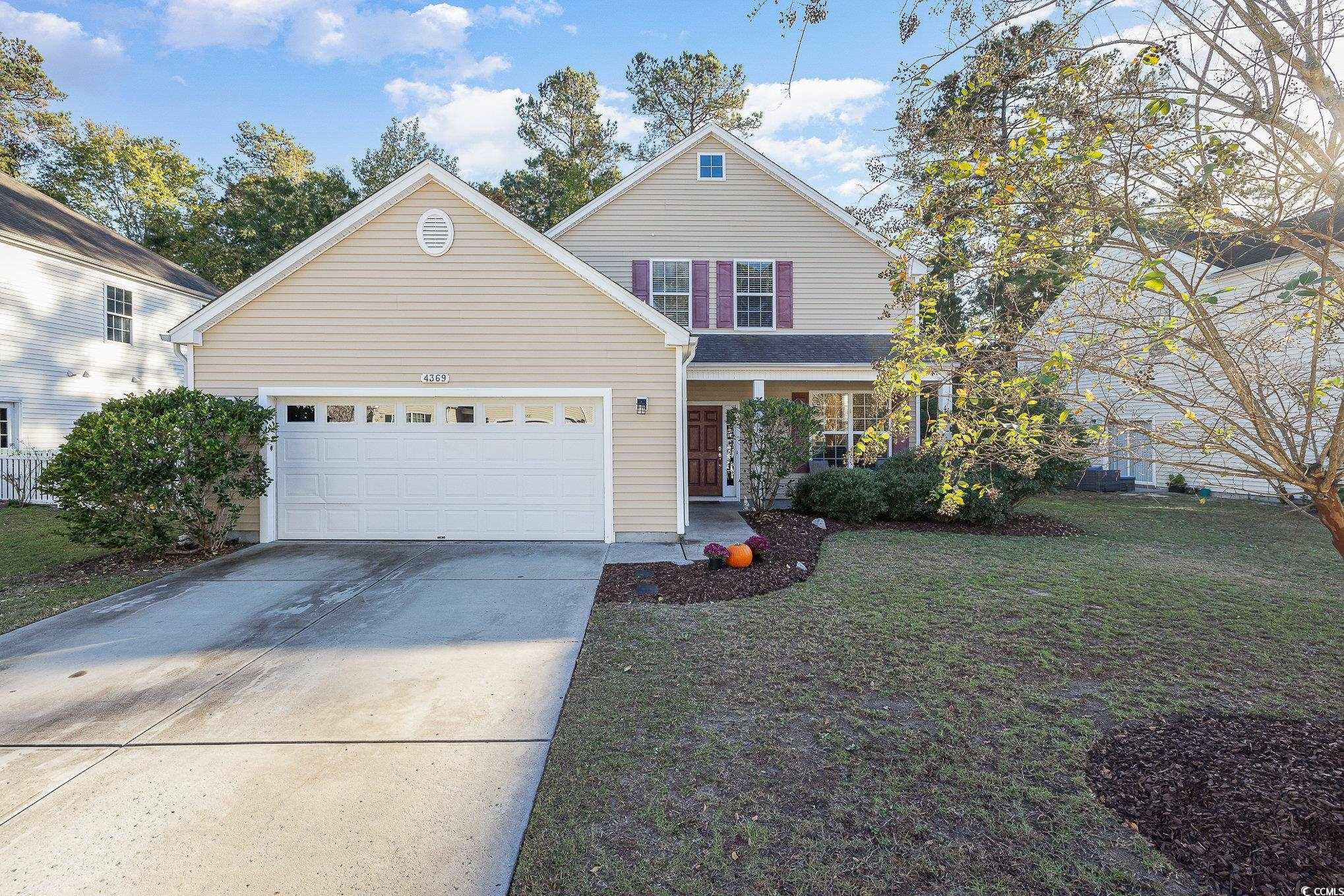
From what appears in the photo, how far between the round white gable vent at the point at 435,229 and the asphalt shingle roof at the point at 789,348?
471 cm

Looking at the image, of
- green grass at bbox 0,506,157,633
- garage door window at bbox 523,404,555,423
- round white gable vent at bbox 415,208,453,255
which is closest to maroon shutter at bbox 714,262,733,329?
garage door window at bbox 523,404,555,423

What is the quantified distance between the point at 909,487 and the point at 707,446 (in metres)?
4.47

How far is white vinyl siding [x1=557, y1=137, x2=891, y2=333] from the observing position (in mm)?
13445

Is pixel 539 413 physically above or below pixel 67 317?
below

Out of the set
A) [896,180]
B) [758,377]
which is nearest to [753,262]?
[758,377]

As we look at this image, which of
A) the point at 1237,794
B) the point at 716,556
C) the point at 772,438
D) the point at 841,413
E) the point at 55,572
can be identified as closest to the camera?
the point at 1237,794

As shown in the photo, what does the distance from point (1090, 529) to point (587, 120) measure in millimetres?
23989

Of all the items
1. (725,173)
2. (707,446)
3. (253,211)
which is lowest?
(707,446)

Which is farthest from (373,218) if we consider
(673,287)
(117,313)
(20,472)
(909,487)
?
(117,313)

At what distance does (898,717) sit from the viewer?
143 inches

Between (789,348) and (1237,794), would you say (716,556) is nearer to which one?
(1237,794)

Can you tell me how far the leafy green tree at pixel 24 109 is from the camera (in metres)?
22.1

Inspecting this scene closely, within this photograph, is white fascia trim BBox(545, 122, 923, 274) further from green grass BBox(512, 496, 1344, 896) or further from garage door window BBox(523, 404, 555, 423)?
green grass BBox(512, 496, 1344, 896)

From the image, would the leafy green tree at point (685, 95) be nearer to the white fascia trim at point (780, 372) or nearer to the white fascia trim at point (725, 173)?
the white fascia trim at point (725, 173)
